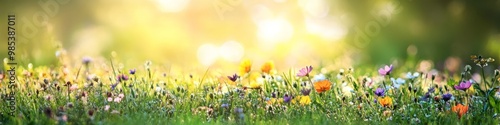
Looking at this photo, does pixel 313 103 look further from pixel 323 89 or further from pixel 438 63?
pixel 438 63

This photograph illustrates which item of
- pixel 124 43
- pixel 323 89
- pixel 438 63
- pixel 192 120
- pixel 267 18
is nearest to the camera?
pixel 192 120

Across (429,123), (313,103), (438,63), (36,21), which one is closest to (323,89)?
(313,103)

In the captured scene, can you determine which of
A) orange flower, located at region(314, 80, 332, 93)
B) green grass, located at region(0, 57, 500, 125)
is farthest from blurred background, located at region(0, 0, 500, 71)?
orange flower, located at region(314, 80, 332, 93)

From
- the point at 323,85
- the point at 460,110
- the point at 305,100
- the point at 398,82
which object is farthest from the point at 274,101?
the point at 460,110

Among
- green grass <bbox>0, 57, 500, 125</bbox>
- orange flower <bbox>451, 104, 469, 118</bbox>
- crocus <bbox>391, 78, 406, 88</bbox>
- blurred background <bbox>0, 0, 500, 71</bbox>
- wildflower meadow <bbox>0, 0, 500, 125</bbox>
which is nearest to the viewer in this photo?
green grass <bbox>0, 57, 500, 125</bbox>

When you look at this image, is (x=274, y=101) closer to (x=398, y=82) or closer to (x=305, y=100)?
(x=305, y=100)

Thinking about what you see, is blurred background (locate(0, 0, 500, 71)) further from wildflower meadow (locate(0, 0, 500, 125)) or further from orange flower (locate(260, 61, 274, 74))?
orange flower (locate(260, 61, 274, 74))

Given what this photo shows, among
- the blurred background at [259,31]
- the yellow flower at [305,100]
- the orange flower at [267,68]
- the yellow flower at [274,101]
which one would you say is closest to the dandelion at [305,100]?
the yellow flower at [305,100]

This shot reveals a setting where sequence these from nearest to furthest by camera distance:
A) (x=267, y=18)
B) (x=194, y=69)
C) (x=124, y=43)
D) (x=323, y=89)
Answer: (x=323, y=89) → (x=194, y=69) → (x=267, y=18) → (x=124, y=43)
